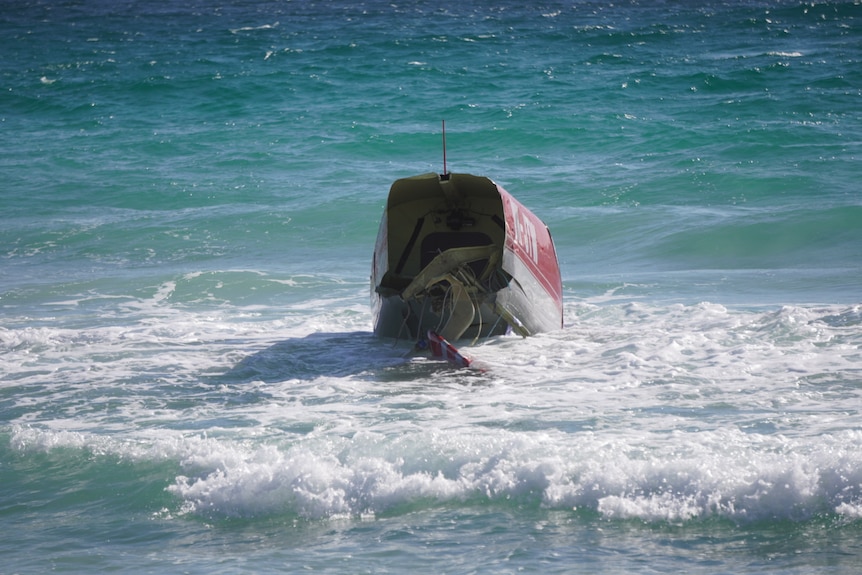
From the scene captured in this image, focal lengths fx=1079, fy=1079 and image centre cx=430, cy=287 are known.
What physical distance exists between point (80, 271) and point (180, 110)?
1296cm

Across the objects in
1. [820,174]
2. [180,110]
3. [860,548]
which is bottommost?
[860,548]

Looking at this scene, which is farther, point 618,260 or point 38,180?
point 38,180

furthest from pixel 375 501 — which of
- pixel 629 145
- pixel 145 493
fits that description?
pixel 629 145

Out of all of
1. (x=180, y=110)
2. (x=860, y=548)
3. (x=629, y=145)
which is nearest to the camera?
(x=860, y=548)

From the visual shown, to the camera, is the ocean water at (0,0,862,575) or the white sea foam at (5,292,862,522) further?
the white sea foam at (5,292,862,522)

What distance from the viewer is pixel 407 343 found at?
1045 cm

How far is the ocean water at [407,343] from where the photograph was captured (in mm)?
5754

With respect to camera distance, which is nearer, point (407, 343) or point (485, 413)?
point (485, 413)

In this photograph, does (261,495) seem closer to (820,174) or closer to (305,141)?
(820,174)

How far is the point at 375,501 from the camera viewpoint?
6070mm

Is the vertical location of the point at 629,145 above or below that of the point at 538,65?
below

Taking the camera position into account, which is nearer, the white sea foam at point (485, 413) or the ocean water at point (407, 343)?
the ocean water at point (407, 343)

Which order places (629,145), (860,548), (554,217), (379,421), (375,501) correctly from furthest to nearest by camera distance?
(629,145) < (554,217) < (379,421) < (375,501) < (860,548)

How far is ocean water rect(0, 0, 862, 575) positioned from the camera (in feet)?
18.9
